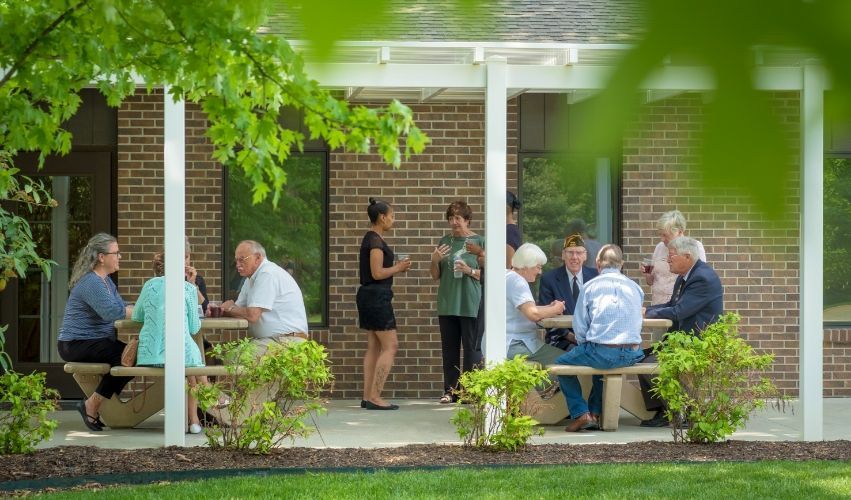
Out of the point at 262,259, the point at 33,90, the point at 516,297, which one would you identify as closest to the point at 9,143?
the point at 33,90

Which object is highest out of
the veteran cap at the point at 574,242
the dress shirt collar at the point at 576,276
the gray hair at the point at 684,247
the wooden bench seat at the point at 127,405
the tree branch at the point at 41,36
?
the tree branch at the point at 41,36

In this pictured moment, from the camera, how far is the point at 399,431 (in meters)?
8.48

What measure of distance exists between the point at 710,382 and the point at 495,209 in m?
1.77

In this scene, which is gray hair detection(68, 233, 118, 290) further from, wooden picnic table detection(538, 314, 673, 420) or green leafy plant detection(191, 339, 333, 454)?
wooden picnic table detection(538, 314, 673, 420)

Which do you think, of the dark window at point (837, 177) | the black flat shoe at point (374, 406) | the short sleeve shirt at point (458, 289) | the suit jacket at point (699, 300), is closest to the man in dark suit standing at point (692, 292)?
the suit jacket at point (699, 300)

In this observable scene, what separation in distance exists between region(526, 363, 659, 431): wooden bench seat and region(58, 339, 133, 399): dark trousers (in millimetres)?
2895

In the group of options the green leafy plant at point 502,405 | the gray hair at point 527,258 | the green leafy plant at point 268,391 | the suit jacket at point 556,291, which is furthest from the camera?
the suit jacket at point 556,291

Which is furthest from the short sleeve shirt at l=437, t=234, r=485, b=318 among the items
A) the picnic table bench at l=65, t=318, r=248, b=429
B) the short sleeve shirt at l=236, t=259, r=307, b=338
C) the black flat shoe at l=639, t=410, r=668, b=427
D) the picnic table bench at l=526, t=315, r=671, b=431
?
the picnic table bench at l=65, t=318, r=248, b=429

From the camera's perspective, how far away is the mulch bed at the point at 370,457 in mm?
6922

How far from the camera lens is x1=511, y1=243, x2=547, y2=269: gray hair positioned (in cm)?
873

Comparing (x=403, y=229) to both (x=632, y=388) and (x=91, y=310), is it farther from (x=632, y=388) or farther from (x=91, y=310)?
(x=91, y=310)

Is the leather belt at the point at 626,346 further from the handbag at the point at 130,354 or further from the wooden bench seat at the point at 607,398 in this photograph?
the handbag at the point at 130,354

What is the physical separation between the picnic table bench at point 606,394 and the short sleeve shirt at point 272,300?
177 centimetres

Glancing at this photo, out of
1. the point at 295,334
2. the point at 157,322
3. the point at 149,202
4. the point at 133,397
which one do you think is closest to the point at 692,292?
the point at 295,334
